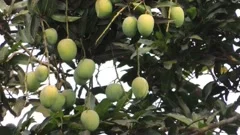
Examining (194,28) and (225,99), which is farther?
(225,99)

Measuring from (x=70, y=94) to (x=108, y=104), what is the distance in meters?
0.12

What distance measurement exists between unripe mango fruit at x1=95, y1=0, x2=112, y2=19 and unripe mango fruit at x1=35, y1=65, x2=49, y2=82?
0.52 ft

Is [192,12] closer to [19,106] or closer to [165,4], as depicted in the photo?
[165,4]

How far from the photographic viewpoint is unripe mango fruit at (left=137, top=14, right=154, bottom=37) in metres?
1.27

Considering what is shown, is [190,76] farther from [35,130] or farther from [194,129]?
[35,130]

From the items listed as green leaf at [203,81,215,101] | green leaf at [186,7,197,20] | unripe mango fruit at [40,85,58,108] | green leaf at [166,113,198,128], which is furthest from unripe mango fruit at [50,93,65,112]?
green leaf at [203,81,215,101]

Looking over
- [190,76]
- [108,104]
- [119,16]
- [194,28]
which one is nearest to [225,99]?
[190,76]

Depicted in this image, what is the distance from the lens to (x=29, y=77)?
1.37 meters

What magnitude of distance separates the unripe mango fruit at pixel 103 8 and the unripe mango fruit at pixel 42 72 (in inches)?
6.3

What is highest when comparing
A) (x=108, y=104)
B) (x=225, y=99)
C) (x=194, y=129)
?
(x=108, y=104)

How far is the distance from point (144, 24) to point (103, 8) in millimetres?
97

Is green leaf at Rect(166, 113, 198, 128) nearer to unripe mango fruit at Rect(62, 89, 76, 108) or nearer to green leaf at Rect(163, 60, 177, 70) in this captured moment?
green leaf at Rect(163, 60, 177, 70)

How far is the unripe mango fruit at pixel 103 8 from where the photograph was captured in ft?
4.24

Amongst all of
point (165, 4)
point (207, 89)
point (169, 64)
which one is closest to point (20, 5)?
point (165, 4)
